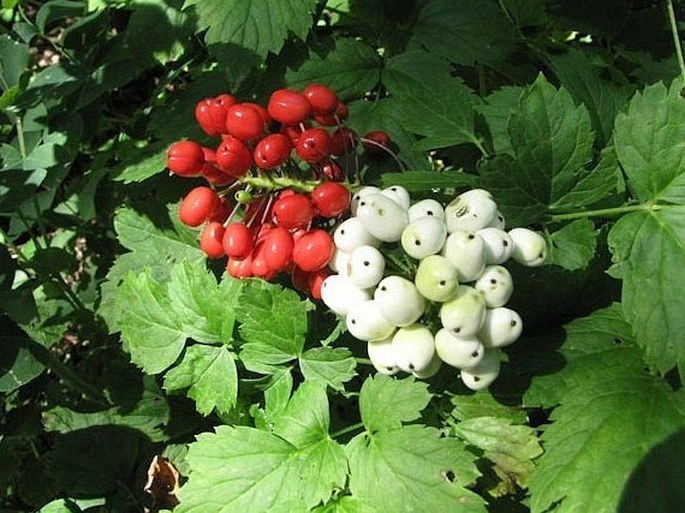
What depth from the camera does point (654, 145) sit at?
1.70m

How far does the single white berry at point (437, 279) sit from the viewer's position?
59.1 inches

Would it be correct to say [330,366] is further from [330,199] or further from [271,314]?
[330,199]

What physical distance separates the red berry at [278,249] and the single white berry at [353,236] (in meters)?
0.12

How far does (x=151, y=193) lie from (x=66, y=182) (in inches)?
43.7

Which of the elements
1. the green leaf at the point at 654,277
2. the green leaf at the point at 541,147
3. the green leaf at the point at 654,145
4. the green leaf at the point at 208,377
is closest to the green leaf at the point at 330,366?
the green leaf at the point at 208,377

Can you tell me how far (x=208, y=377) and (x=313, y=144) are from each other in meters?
0.62

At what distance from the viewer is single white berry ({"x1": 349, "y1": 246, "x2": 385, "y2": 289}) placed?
1565mm

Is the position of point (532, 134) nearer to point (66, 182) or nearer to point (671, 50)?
point (671, 50)

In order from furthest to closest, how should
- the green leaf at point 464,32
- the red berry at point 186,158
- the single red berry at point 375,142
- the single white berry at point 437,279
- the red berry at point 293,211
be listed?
1. the green leaf at point 464,32
2. the single red berry at point 375,142
3. the red berry at point 186,158
4. the red berry at point 293,211
5. the single white berry at point 437,279

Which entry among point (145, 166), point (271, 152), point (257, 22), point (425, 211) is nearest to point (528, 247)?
point (425, 211)

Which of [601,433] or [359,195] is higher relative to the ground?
[359,195]

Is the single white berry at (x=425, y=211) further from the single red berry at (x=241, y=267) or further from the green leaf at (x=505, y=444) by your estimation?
the green leaf at (x=505, y=444)

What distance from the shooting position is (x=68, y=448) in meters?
2.45

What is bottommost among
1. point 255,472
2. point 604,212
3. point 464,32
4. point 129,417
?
point 129,417
